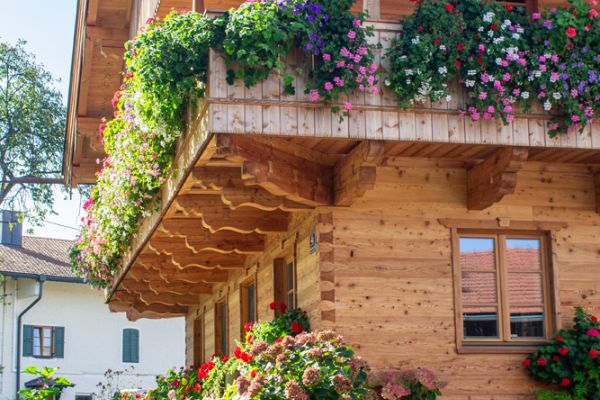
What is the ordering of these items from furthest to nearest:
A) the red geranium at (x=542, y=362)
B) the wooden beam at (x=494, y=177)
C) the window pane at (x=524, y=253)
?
the window pane at (x=524, y=253), the red geranium at (x=542, y=362), the wooden beam at (x=494, y=177)

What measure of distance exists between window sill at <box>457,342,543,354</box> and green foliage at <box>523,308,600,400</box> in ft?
0.44

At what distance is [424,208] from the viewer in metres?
11.9

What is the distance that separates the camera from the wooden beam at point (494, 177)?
11008mm

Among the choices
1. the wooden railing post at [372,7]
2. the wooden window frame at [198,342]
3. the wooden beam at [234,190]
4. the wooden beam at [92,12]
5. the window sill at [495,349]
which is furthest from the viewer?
the wooden window frame at [198,342]

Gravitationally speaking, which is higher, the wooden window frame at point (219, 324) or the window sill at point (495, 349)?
the wooden window frame at point (219, 324)

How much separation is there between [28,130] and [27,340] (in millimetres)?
8859

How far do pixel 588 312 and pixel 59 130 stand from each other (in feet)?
78.5

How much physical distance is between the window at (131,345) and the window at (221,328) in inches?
958

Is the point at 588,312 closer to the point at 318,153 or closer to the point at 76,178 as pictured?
the point at 318,153

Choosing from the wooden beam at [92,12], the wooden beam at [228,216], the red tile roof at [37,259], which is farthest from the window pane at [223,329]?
the red tile roof at [37,259]

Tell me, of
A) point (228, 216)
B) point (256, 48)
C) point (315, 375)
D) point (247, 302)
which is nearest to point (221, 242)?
point (228, 216)

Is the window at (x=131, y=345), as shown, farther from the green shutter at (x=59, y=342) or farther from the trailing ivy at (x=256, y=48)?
the trailing ivy at (x=256, y=48)

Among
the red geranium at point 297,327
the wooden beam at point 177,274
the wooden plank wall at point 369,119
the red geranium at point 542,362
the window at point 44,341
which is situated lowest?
the red geranium at point 542,362

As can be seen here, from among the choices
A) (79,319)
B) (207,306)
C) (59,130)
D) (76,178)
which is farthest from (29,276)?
(207,306)
